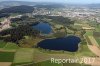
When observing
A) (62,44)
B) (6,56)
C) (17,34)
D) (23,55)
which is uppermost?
(17,34)

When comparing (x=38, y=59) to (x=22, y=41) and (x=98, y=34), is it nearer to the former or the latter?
(x=22, y=41)

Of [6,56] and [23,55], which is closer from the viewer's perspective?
[6,56]

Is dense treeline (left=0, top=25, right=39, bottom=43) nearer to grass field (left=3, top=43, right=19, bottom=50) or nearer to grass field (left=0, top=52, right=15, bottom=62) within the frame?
grass field (left=3, top=43, right=19, bottom=50)

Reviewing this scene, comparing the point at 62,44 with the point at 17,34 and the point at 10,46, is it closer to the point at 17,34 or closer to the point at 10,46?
the point at 10,46

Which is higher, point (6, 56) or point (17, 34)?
point (17, 34)

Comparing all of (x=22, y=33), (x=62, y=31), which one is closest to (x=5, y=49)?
(x=22, y=33)

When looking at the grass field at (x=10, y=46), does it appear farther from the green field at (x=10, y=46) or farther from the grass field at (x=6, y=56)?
the grass field at (x=6, y=56)

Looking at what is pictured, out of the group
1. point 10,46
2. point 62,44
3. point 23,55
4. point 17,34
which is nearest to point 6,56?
point 23,55

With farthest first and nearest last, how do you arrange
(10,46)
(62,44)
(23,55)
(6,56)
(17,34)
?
(17,34) < (62,44) < (10,46) < (23,55) < (6,56)
